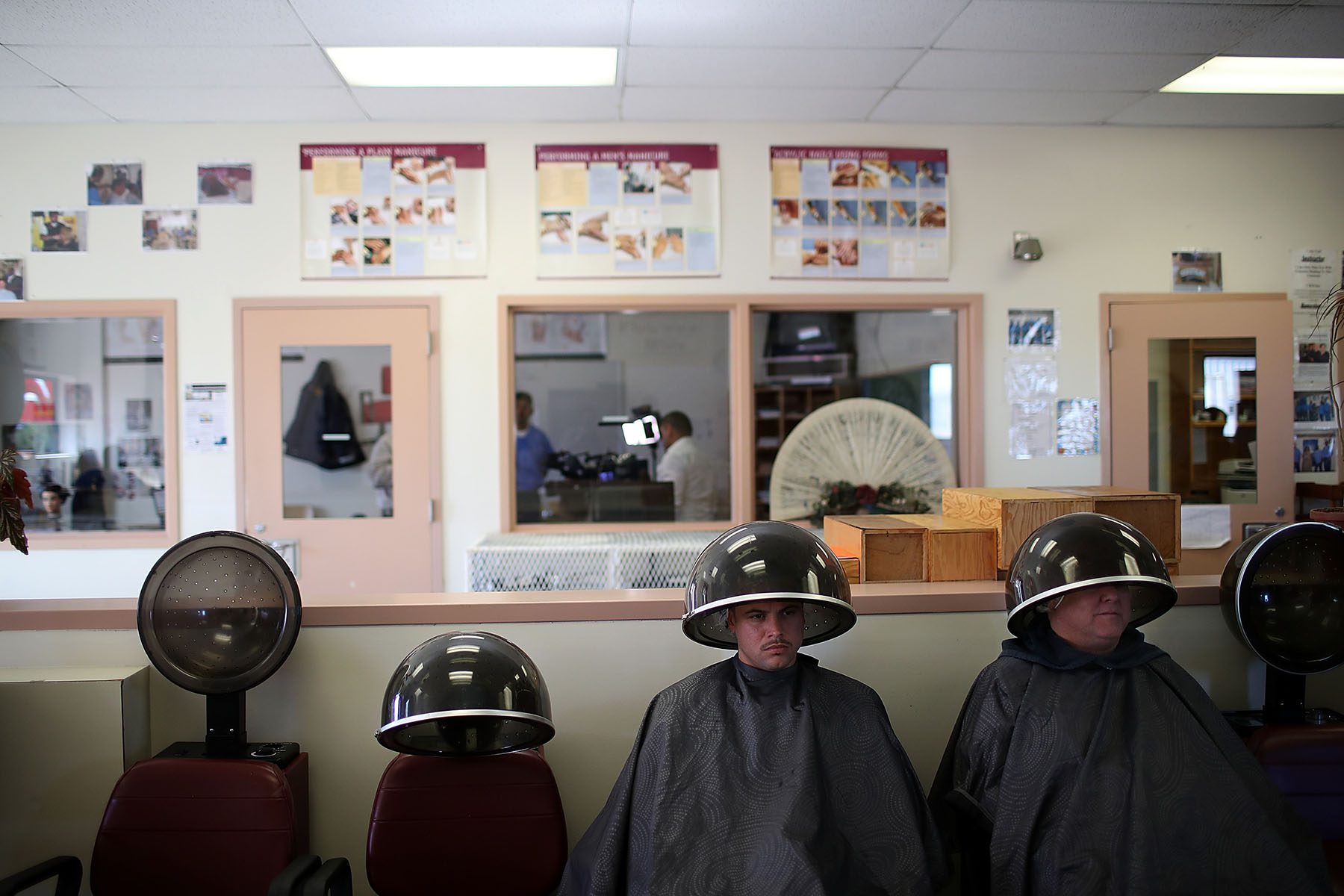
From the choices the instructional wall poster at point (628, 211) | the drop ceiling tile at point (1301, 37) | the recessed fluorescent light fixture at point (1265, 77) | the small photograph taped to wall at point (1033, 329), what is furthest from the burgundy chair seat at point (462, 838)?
the recessed fluorescent light fixture at point (1265, 77)

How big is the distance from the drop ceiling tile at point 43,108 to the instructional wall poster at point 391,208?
87cm

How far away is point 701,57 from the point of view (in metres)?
3.20

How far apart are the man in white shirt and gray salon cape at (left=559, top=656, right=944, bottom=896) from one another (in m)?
2.26

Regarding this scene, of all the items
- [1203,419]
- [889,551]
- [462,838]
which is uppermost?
[1203,419]

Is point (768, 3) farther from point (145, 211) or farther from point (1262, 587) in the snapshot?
point (145, 211)

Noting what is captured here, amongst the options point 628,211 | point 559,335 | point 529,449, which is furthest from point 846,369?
point 529,449

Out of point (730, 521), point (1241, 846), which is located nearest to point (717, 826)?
point (1241, 846)

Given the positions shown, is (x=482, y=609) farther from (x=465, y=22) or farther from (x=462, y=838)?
Result: (x=465, y=22)

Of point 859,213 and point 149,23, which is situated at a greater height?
point 149,23

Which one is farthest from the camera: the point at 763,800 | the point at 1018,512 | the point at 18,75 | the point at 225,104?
the point at 225,104

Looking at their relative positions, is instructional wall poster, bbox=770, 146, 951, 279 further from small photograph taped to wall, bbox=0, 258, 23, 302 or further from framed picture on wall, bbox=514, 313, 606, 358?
small photograph taped to wall, bbox=0, 258, 23, 302

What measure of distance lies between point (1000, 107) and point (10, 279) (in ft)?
14.6

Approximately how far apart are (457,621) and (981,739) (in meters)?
1.20

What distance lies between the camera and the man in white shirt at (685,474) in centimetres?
400
